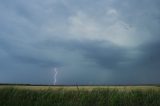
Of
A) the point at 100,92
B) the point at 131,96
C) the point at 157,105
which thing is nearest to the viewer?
the point at 157,105

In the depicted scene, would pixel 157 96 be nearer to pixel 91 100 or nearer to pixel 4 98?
pixel 91 100

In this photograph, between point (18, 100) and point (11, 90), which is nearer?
point (18, 100)

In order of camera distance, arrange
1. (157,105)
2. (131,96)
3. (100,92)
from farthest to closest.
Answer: (100,92)
(131,96)
(157,105)

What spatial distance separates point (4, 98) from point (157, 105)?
392 inches

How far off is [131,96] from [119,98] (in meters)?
1.06

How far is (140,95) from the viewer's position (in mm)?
21984

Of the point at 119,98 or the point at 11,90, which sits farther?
the point at 11,90

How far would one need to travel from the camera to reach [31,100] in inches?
852

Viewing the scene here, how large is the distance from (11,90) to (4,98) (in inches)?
63.3

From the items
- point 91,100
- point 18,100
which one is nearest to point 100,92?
point 91,100

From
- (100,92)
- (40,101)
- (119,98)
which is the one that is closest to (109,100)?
(119,98)

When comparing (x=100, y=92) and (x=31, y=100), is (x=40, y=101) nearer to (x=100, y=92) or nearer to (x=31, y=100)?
(x=31, y=100)

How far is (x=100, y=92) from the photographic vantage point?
76.2 ft

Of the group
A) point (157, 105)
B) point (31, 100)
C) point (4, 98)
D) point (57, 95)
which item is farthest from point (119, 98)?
point (4, 98)
